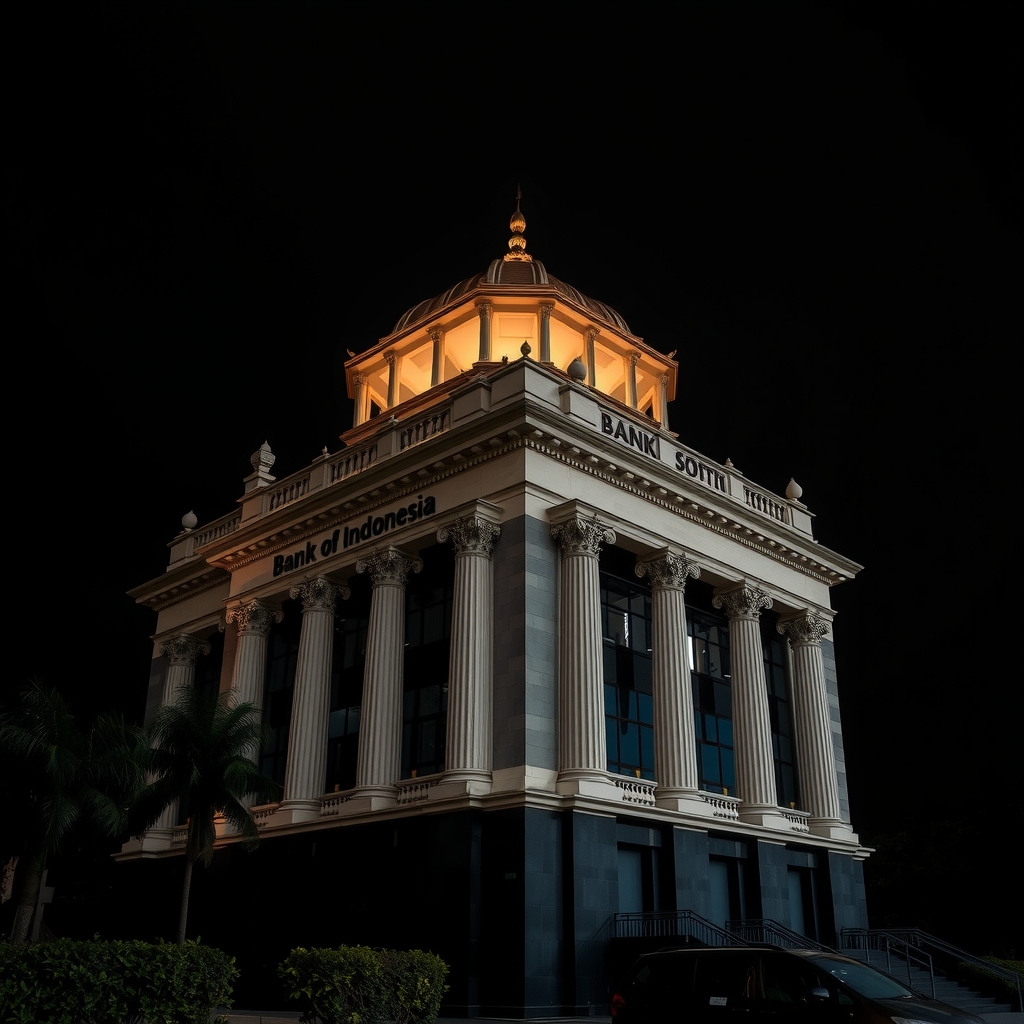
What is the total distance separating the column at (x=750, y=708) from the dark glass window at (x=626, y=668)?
3.64 metres

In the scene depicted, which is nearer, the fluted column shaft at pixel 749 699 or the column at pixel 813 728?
the fluted column shaft at pixel 749 699

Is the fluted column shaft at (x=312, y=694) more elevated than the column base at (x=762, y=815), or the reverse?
the fluted column shaft at (x=312, y=694)

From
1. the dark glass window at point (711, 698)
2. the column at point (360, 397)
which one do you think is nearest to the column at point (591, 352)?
the column at point (360, 397)

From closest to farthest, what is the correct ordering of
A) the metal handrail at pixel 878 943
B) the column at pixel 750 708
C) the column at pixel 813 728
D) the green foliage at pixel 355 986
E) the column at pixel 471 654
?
the green foliage at pixel 355 986 < the column at pixel 471 654 < the metal handrail at pixel 878 943 < the column at pixel 750 708 < the column at pixel 813 728

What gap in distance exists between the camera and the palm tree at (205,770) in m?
31.5

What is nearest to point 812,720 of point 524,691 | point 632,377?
point 524,691

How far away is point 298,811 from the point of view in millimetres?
35188

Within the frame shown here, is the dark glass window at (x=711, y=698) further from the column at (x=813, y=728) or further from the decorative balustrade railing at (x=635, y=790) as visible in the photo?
the decorative balustrade railing at (x=635, y=790)

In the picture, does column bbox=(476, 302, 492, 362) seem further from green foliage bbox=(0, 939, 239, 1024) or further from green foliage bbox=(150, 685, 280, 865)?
green foliage bbox=(0, 939, 239, 1024)

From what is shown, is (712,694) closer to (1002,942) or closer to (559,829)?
(559,829)

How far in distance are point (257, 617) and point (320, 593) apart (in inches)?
160

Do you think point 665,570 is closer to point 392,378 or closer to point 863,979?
point 392,378

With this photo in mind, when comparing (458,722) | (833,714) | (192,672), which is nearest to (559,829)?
(458,722)

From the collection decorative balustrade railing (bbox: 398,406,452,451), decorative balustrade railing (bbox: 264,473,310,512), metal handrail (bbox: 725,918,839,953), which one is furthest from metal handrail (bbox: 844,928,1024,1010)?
decorative balustrade railing (bbox: 264,473,310,512)
